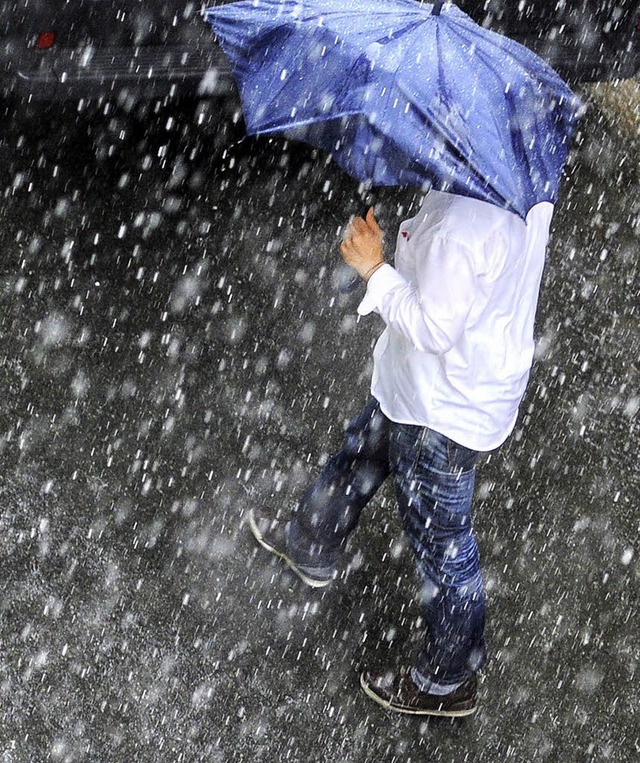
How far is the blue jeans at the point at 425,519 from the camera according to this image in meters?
3.28

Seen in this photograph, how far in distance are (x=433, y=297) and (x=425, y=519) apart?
2.94 feet

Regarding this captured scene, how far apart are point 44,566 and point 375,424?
137 centimetres

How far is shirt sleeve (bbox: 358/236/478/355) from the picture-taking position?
275cm

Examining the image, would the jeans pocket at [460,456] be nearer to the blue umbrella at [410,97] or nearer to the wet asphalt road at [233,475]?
the blue umbrella at [410,97]

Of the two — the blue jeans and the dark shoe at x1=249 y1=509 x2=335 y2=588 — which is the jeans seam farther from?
the dark shoe at x1=249 y1=509 x2=335 y2=588

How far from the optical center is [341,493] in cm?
376

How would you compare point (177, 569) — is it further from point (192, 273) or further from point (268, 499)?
point (192, 273)

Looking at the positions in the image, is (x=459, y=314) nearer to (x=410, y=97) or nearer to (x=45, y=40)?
(x=410, y=97)

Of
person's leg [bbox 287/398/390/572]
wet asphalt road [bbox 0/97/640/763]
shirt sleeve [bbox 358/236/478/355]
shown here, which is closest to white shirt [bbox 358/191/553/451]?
shirt sleeve [bbox 358/236/478/355]

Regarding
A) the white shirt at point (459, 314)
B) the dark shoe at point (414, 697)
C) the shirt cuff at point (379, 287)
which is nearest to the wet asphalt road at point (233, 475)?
the dark shoe at point (414, 697)

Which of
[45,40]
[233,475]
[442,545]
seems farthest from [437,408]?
[45,40]

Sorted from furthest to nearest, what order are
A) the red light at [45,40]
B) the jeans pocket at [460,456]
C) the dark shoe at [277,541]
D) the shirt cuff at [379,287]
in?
the red light at [45,40], the dark shoe at [277,541], the jeans pocket at [460,456], the shirt cuff at [379,287]

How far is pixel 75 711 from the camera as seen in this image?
140 inches

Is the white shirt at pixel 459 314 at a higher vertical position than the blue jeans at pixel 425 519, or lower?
higher
